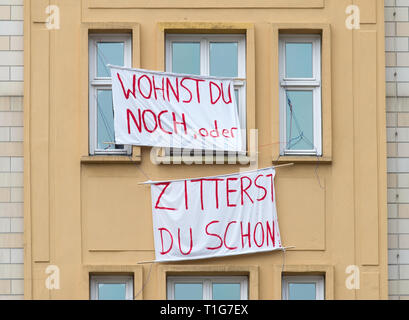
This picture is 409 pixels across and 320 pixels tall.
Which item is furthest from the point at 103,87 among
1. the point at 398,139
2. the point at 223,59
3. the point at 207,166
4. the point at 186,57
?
the point at 398,139

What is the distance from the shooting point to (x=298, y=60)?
83.6 ft

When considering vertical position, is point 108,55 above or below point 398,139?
above

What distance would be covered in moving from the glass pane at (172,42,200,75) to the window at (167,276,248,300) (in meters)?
2.87

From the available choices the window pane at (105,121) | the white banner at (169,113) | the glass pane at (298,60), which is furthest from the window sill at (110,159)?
the glass pane at (298,60)

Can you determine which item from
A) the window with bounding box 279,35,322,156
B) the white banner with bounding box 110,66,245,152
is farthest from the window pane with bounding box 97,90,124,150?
the window with bounding box 279,35,322,156

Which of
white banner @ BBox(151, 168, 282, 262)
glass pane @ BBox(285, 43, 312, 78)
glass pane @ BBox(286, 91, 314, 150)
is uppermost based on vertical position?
glass pane @ BBox(285, 43, 312, 78)

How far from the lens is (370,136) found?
25.1 meters

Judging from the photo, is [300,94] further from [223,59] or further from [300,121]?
[223,59]

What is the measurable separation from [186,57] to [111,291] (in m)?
3.38

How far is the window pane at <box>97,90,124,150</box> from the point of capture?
2523cm

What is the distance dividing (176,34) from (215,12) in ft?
2.02

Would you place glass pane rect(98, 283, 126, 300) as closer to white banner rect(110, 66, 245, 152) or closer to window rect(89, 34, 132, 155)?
window rect(89, 34, 132, 155)

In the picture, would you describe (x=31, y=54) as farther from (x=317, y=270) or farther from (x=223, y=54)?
(x=317, y=270)

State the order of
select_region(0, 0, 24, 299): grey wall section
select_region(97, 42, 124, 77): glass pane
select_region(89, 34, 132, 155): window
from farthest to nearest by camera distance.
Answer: select_region(97, 42, 124, 77): glass pane < select_region(89, 34, 132, 155): window < select_region(0, 0, 24, 299): grey wall section
